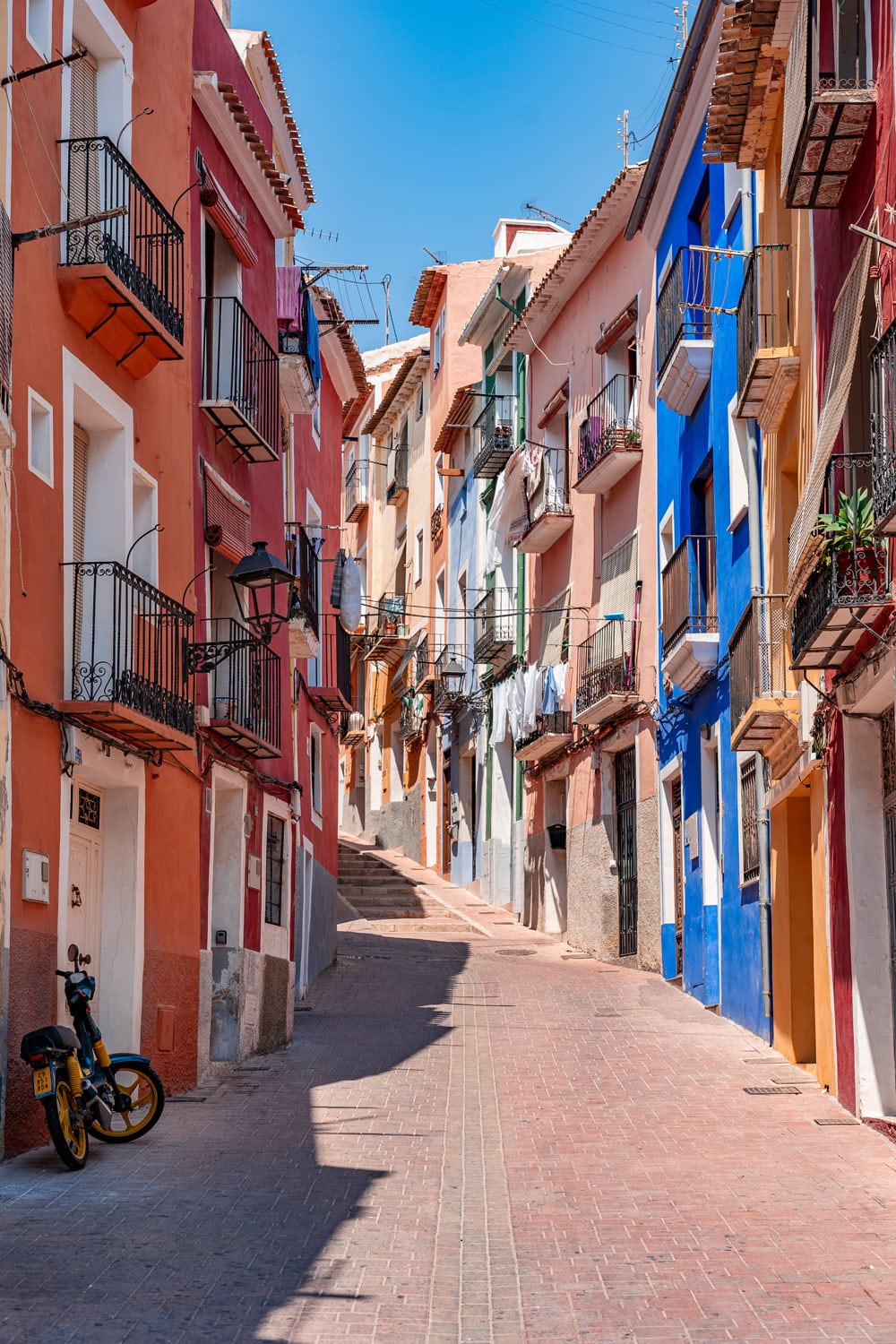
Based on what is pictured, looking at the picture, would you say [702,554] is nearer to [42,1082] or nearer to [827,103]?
[827,103]

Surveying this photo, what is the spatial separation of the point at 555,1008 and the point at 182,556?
668cm

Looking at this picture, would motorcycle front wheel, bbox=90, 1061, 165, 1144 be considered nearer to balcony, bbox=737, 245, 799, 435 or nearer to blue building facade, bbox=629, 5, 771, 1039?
blue building facade, bbox=629, 5, 771, 1039

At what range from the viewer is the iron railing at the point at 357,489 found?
167ft

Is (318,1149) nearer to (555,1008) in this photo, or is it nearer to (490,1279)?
(490,1279)

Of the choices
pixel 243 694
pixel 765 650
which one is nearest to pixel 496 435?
pixel 243 694

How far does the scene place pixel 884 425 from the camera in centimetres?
862

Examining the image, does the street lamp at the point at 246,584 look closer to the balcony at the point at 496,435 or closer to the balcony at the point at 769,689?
the balcony at the point at 769,689

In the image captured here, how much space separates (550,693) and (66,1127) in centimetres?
1725

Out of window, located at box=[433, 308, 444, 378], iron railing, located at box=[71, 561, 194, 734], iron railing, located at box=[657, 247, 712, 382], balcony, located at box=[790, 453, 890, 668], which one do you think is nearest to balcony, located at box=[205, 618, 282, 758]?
iron railing, located at box=[71, 561, 194, 734]

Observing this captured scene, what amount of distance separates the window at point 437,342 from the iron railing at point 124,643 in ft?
88.1

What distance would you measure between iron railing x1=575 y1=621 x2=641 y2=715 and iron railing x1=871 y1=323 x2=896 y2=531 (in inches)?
536

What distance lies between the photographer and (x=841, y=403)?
10.3 m

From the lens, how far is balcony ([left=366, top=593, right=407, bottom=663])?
4312cm

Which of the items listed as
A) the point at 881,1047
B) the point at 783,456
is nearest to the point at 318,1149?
the point at 881,1047
